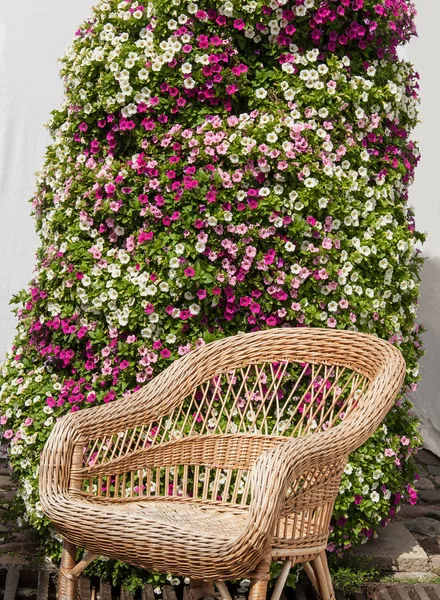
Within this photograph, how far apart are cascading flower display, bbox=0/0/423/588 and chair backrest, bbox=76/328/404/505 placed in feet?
0.61

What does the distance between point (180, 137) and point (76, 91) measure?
0.42 m

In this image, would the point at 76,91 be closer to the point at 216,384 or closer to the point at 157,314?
the point at 157,314

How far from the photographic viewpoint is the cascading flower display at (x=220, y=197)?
2838mm

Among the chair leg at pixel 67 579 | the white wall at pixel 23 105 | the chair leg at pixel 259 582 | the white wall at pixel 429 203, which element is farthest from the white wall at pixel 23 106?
the chair leg at pixel 259 582

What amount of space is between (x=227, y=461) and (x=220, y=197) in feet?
2.60

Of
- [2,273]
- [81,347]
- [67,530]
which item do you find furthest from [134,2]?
[2,273]

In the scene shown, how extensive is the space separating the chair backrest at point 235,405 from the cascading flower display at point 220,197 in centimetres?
19

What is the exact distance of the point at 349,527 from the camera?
3.04m

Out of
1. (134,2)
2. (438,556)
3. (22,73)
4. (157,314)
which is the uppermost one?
(22,73)

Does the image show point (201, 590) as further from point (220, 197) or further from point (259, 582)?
point (220, 197)

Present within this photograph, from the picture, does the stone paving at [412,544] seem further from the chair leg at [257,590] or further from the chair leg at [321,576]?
the chair leg at [257,590]

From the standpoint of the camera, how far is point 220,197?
2803mm

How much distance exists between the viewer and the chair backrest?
8.19ft

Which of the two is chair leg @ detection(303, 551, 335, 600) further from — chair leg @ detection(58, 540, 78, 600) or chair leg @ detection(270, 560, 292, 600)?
chair leg @ detection(58, 540, 78, 600)
